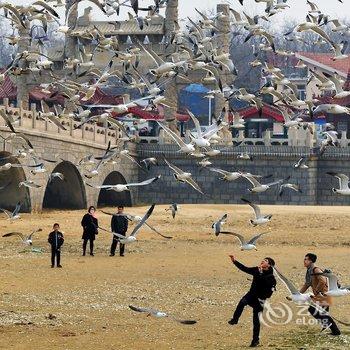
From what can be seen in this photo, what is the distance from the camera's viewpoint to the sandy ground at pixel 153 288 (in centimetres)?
2288

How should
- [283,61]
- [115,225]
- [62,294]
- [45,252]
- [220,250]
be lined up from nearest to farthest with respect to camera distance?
[62,294] < [115,225] < [45,252] < [220,250] < [283,61]

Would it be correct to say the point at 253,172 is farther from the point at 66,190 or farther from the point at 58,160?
the point at 58,160

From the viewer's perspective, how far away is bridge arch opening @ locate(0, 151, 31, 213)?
55156 millimetres

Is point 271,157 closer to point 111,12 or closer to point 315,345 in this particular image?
point 111,12

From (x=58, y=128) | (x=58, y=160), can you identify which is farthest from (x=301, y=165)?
(x=58, y=128)

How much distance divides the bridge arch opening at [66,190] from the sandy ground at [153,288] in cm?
799

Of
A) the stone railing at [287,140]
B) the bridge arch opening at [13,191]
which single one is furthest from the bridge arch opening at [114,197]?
the bridge arch opening at [13,191]

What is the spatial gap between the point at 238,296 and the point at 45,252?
11280 millimetres

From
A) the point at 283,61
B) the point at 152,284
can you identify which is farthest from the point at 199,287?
the point at 283,61

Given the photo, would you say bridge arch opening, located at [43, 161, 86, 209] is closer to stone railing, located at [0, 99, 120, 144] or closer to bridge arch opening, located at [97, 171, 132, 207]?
stone railing, located at [0, 99, 120, 144]

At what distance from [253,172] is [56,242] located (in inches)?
1386

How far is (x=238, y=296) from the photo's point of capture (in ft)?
94.1

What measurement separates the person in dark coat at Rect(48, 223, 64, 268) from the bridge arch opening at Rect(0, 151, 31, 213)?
67.3ft

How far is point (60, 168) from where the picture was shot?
60.9 m
